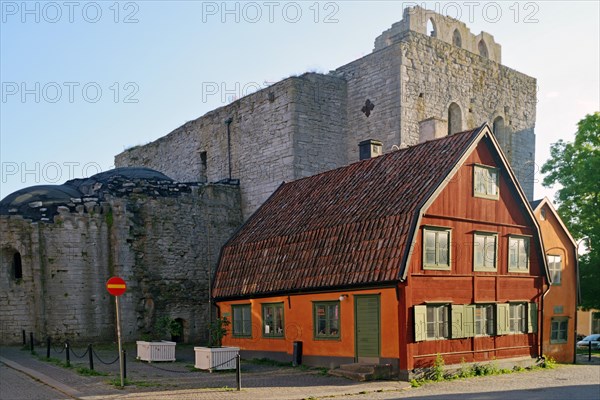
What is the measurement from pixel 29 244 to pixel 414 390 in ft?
58.0

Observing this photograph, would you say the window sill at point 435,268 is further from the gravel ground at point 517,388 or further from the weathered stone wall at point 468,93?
the weathered stone wall at point 468,93

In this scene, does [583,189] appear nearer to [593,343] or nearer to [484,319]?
[593,343]

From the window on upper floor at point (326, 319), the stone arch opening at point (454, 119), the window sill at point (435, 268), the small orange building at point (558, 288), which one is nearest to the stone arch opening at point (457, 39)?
the stone arch opening at point (454, 119)

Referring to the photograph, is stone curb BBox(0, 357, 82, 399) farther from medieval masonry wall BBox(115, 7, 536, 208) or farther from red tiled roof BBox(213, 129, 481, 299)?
medieval masonry wall BBox(115, 7, 536, 208)

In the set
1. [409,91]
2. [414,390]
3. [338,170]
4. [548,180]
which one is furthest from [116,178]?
[548,180]

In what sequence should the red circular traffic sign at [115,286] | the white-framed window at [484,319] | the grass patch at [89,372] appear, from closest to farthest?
the red circular traffic sign at [115,286]
the grass patch at [89,372]
the white-framed window at [484,319]

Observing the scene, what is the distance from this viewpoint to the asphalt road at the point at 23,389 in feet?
48.9

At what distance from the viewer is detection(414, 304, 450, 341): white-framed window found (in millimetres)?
17906

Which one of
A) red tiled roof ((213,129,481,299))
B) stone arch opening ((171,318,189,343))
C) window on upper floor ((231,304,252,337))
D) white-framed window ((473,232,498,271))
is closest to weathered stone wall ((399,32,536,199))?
red tiled roof ((213,129,481,299))

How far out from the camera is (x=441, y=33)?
33.3m

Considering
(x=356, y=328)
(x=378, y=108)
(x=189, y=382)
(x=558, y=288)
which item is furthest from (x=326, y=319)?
(x=378, y=108)

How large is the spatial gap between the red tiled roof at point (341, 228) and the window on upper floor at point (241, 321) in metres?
0.60

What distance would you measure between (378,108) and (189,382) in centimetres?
1773

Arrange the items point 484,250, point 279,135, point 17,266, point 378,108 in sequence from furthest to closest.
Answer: point 279,135 < point 378,108 < point 17,266 < point 484,250
